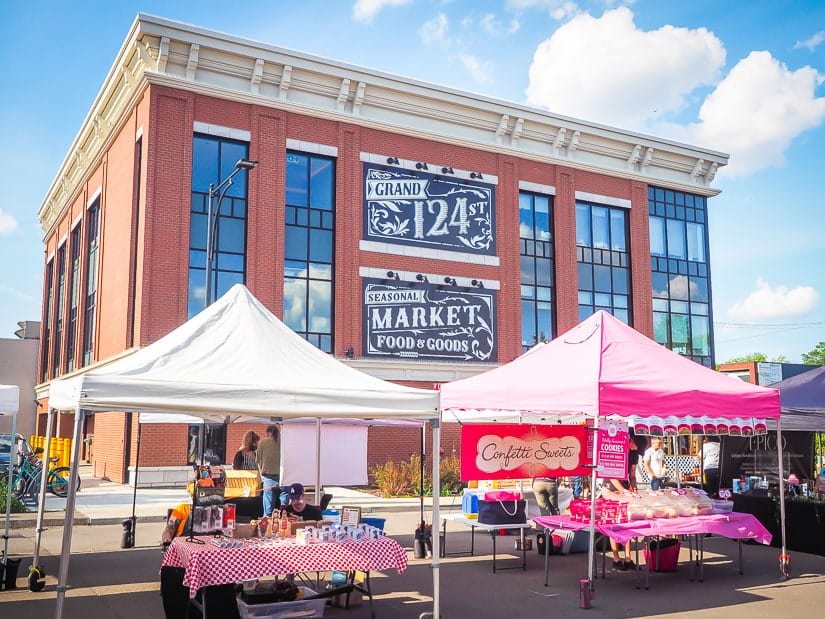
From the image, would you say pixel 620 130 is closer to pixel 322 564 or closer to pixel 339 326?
pixel 339 326

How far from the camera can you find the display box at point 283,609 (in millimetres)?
8453

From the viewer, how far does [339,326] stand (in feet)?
92.0

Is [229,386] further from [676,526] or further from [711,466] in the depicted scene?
[711,466]

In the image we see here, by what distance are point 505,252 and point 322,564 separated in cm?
2423

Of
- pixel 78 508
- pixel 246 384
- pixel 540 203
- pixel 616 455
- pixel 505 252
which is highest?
pixel 540 203

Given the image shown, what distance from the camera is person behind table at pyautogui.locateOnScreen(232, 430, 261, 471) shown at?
15.7m

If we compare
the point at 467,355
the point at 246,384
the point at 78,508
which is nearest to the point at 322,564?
the point at 246,384

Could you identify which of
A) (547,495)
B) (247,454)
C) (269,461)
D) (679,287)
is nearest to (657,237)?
(679,287)

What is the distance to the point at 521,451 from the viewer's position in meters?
12.9

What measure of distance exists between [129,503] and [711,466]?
15.2m

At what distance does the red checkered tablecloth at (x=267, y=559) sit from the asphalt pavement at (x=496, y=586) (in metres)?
1.18

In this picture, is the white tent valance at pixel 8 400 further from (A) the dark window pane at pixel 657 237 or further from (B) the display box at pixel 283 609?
(A) the dark window pane at pixel 657 237

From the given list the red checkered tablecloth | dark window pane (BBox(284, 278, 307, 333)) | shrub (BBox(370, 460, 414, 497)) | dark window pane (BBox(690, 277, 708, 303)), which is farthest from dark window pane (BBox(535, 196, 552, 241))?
the red checkered tablecloth

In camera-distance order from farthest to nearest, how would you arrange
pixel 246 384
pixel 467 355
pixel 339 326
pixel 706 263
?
pixel 706 263
pixel 467 355
pixel 339 326
pixel 246 384
